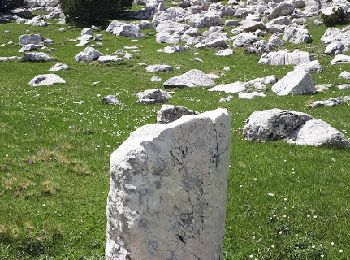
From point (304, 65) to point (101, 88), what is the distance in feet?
52.3

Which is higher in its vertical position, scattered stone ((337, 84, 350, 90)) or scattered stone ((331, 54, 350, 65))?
scattered stone ((337, 84, 350, 90))

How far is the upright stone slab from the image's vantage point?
7.26 m

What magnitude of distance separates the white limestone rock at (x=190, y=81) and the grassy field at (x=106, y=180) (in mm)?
3361

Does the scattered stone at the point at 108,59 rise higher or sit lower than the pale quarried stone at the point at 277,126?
lower

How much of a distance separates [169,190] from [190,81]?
27.3 metres

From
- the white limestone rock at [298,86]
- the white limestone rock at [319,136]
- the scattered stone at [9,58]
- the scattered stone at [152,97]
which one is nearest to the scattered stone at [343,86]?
the white limestone rock at [298,86]

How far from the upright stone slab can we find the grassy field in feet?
12.6

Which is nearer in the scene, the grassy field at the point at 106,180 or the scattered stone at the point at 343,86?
the grassy field at the point at 106,180

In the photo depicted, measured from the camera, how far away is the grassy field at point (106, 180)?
38.4 ft

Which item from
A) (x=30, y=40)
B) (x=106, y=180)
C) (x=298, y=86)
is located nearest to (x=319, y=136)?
(x=106, y=180)

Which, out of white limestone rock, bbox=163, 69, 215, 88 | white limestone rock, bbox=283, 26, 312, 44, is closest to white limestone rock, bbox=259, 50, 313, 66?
white limestone rock, bbox=283, 26, 312, 44

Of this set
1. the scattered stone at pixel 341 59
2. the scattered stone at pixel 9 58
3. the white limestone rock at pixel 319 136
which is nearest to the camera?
the white limestone rock at pixel 319 136

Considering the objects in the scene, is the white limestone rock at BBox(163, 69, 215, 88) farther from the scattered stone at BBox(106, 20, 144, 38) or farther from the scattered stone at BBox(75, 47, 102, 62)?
the scattered stone at BBox(106, 20, 144, 38)

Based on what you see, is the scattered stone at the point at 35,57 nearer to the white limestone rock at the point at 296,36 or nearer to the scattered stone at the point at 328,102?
the white limestone rock at the point at 296,36
